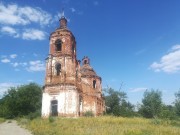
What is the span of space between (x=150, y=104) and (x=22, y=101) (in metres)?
26.9

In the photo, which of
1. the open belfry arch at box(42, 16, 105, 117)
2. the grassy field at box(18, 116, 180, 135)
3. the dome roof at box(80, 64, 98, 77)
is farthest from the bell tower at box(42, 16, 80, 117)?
the dome roof at box(80, 64, 98, 77)

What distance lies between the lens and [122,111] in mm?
39281

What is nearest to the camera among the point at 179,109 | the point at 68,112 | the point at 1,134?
the point at 1,134

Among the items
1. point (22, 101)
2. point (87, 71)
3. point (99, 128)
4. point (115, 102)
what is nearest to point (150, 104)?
point (115, 102)

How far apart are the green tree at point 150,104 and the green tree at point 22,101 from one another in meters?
22.3

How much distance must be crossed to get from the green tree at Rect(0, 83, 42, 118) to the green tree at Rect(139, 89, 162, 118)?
22297 millimetres

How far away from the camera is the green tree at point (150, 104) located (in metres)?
48.3

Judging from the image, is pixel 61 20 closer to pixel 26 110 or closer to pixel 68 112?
pixel 68 112

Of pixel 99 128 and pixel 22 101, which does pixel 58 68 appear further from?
pixel 22 101

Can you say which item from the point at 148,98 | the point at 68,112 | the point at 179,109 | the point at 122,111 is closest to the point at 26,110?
the point at 122,111

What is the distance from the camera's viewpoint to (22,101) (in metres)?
41.5

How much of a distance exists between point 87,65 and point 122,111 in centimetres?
1000

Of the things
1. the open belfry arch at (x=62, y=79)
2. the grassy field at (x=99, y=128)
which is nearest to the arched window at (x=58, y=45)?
the open belfry arch at (x=62, y=79)

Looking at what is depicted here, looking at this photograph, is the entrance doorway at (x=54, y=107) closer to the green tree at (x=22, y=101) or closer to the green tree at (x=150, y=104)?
the green tree at (x=22, y=101)
